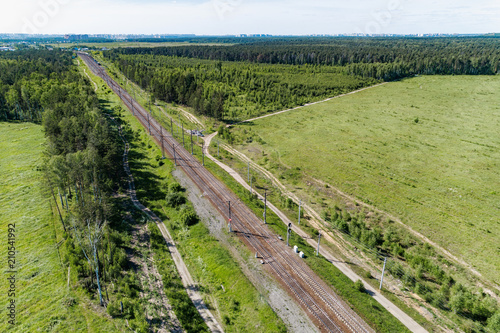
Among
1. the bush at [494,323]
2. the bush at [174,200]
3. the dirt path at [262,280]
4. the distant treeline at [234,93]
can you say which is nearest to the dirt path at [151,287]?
the dirt path at [262,280]

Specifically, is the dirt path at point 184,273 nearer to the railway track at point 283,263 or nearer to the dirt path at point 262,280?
the dirt path at point 262,280

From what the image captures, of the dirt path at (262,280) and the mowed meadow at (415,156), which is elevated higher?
the mowed meadow at (415,156)

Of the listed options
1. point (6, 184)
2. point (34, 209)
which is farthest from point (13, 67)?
point (34, 209)

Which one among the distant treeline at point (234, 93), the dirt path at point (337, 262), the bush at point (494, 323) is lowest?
the dirt path at point (337, 262)

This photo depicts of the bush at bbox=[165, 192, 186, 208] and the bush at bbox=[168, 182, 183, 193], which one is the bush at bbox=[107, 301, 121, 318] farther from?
the bush at bbox=[168, 182, 183, 193]

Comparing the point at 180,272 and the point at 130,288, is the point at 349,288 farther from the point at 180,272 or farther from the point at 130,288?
the point at 130,288

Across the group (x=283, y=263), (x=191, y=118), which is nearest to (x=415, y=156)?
(x=283, y=263)
